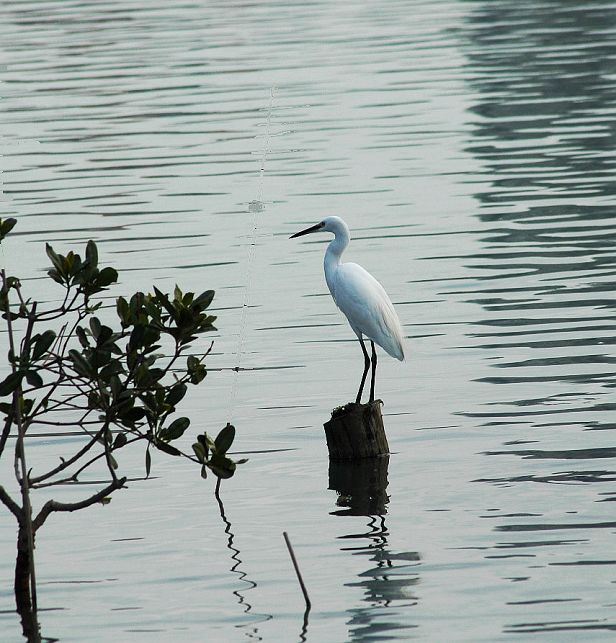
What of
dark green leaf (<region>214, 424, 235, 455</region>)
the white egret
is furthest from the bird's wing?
dark green leaf (<region>214, 424, 235, 455</region>)

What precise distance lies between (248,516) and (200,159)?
1848cm

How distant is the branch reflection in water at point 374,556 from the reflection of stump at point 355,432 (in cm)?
7

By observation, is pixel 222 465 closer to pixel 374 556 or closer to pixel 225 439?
pixel 225 439

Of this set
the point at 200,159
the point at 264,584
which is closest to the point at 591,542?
the point at 264,584

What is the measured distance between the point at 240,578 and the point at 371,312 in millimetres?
3287

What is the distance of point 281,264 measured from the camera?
20.7 m

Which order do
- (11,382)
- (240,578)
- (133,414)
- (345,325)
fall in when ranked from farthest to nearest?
(345,325) → (240,578) → (133,414) → (11,382)

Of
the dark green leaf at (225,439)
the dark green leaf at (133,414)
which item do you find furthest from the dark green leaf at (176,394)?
the dark green leaf at (225,439)

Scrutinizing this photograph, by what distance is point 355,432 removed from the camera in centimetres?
1230

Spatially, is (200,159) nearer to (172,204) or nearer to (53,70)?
(172,204)

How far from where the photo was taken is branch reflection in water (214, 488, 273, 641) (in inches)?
374

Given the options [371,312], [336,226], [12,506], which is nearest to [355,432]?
[371,312]

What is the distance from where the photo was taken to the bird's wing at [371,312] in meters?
12.9

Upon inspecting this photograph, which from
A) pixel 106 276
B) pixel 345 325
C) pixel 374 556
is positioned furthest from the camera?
pixel 345 325
